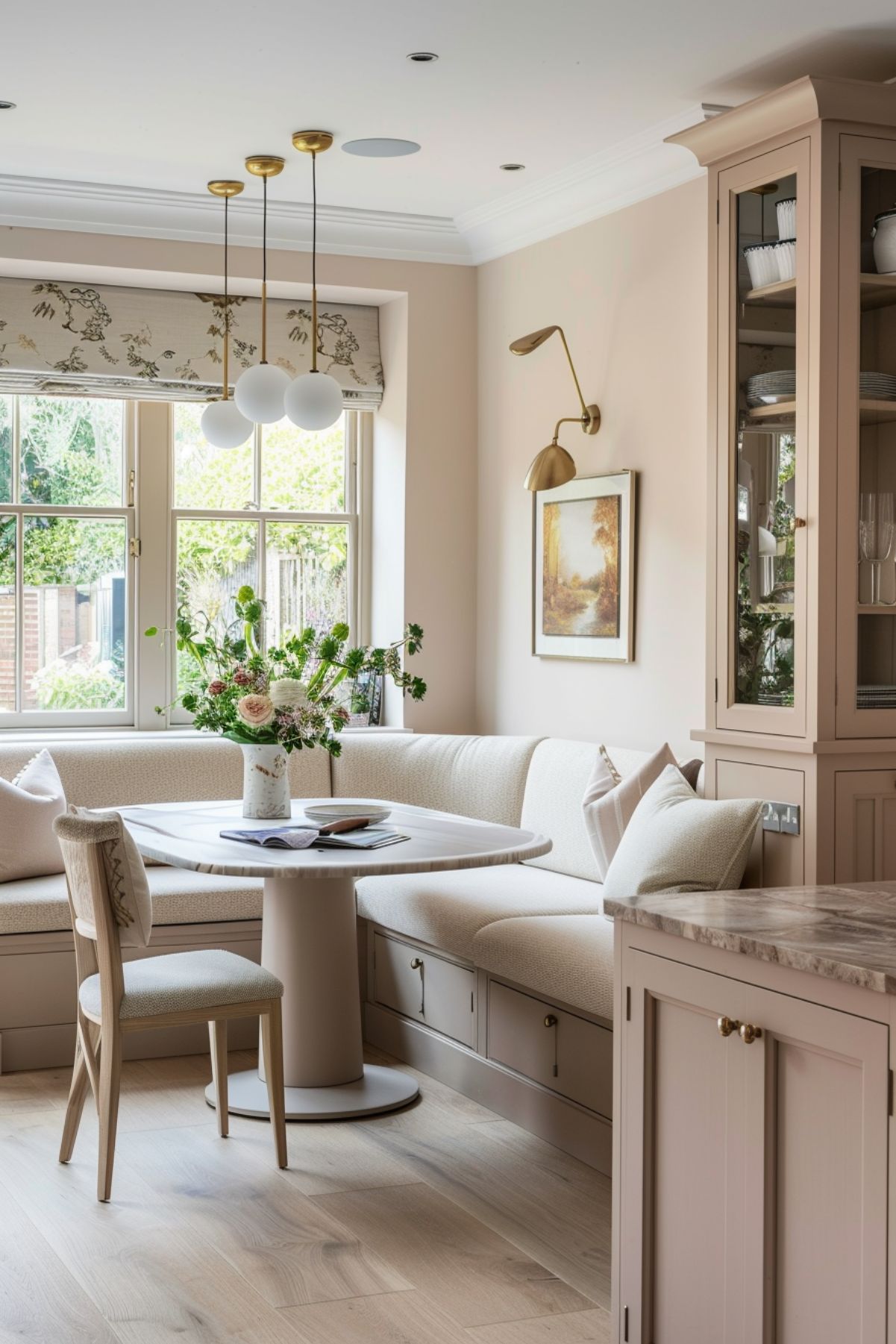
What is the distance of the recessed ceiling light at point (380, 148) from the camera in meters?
4.51

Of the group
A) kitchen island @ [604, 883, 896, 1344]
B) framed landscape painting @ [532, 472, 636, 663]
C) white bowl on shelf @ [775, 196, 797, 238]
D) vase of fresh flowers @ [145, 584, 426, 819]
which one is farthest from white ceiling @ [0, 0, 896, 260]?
kitchen island @ [604, 883, 896, 1344]

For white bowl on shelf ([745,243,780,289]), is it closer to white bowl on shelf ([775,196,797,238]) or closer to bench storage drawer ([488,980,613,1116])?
white bowl on shelf ([775,196,797,238])

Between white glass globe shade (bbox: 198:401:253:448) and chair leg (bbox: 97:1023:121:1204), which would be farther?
white glass globe shade (bbox: 198:401:253:448)

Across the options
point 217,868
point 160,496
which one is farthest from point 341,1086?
point 160,496

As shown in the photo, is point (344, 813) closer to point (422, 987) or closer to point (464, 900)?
point (464, 900)

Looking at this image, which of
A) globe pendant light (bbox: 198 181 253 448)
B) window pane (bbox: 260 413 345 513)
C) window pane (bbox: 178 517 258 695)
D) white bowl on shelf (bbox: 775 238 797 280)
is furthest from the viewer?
window pane (bbox: 260 413 345 513)

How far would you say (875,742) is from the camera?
362 cm

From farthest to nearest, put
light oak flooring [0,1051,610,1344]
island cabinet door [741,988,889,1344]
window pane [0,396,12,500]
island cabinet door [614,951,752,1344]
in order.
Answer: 1. window pane [0,396,12,500]
2. light oak flooring [0,1051,610,1344]
3. island cabinet door [614,951,752,1344]
4. island cabinet door [741,988,889,1344]

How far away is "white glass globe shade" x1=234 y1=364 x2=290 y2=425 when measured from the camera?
4500mm

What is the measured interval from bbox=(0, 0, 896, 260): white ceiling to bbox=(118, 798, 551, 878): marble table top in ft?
6.54

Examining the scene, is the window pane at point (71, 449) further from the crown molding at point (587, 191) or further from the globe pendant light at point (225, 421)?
the crown molding at point (587, 191)

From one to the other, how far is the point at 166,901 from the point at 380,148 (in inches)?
95.3

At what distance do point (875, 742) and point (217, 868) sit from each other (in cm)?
161

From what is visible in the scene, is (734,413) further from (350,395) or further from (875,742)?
(350,395)
